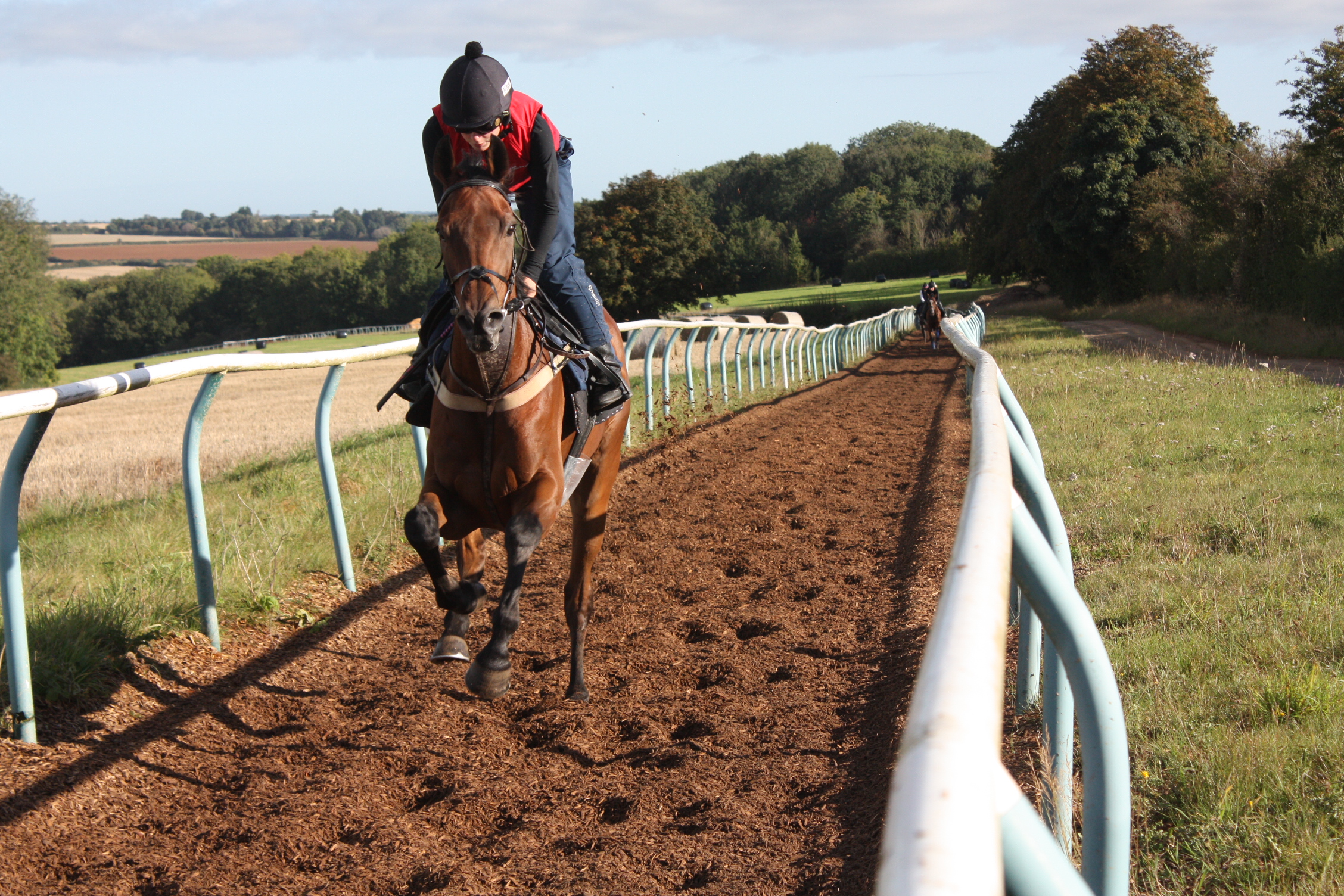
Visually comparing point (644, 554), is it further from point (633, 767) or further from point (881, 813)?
point (881, 813)

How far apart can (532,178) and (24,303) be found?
56.2 m

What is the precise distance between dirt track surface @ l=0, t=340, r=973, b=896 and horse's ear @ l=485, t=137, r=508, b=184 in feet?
6.87

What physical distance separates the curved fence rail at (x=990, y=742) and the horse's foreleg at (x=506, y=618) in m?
1.92

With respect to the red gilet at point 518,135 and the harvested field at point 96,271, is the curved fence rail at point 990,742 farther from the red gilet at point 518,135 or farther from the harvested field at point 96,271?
the harvested field at point 96,271

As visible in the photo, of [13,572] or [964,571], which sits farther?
[13,572]

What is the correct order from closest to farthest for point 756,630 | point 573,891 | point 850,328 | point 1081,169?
point 573,891
point 756,630
point 850,328
point 1081,169

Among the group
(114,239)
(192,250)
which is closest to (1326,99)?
(192,250)

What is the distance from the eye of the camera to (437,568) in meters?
3.98

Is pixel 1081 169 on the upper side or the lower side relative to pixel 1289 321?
upper

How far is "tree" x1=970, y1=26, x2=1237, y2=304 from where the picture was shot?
39812 millimetres

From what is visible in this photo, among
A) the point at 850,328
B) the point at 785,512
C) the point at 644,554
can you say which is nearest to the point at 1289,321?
the point at 850,328

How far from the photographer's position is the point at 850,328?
26547 mm

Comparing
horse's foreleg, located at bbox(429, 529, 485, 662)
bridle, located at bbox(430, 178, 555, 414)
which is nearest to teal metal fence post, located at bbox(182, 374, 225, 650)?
horse's foreleg, located at bbox(429, 529, 485, 662)

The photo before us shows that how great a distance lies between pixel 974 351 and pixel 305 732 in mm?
2973
